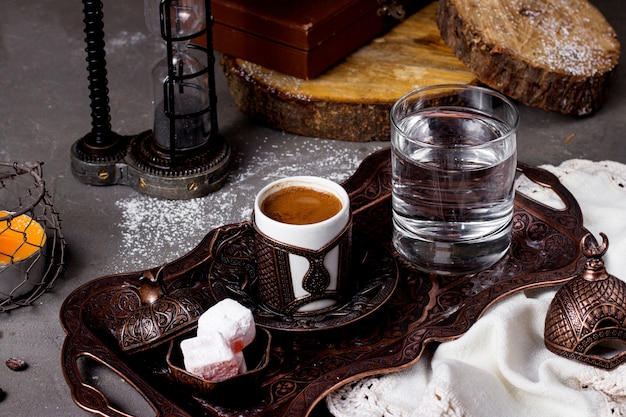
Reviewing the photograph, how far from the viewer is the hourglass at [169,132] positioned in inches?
64.2

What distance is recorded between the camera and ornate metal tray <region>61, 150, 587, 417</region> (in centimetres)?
114

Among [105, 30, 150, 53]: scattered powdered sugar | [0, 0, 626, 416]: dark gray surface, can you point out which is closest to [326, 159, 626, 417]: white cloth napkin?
[0, 0, 626, 416]: dark gray surface

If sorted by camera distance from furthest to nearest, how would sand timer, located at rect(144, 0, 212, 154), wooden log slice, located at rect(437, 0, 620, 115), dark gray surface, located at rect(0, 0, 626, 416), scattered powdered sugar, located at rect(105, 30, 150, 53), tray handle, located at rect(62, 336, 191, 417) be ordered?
scattered powdered sugar, located at rect(105, 30, 150, 53), wooden log slice, located at rect(437, 0, 620, 115), sand timer, located at rect(144, 0, 212, 154), dark gray surface, located at rect(0, 0, 626, 416), tray handle, located at rect(62, 336, 191, 417)

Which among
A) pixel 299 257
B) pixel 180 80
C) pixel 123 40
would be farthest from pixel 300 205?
pixel 123 40

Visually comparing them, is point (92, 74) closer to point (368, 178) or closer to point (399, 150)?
point (368, 178)

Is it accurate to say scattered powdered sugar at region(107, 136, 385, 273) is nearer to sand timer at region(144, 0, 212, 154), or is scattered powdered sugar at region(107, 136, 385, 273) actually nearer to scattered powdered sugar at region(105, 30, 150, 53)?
sand timer at region(144, 0, 212, 154)

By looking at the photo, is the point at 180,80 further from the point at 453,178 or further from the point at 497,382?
the point at 497,382

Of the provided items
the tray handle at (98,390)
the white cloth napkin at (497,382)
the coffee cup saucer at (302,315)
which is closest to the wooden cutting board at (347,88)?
the coffee cup saucer at (302,315)

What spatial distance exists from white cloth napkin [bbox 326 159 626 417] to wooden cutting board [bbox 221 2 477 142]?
72 cm

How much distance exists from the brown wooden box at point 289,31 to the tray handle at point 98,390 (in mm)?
919

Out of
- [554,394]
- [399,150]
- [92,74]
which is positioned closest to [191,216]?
[92,74]

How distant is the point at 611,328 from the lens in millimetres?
1190

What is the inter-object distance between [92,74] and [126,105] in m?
0.41

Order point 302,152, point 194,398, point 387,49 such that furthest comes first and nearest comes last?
point 387,49 → point 302,152 → point 194,398
